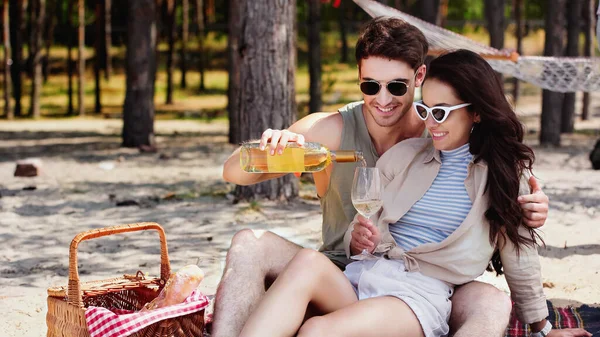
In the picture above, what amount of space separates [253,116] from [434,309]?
13.9 ft

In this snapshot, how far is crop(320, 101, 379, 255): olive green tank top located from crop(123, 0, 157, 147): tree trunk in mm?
7776

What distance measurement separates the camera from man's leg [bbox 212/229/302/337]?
3109mm

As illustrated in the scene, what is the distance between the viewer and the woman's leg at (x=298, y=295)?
2879 mm

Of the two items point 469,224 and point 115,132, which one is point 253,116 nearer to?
point 469,224

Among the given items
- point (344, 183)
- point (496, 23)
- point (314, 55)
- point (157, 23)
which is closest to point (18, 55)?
point (157, 23)

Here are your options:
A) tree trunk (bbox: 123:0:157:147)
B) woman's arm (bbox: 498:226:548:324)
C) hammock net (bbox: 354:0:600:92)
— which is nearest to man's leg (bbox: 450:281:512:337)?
woman's arm (bbox: 498:226:548:324)

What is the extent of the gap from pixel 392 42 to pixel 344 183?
63 cm

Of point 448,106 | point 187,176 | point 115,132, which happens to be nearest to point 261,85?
point 187,176

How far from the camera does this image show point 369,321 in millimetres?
2895

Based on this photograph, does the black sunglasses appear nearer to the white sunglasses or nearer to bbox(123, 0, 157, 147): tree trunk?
the white sunglasses

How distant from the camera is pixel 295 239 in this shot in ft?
19.1

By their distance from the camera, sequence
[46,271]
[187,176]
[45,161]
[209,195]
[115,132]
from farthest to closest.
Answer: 1. [115,132]
2. [45,161]
3. [187,176]
4. [209,195]
5. [46,271]

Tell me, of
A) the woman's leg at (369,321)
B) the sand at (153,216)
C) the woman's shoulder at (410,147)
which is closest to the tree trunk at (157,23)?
the sand at (153,216)

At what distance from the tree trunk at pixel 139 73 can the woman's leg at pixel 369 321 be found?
8.60m
